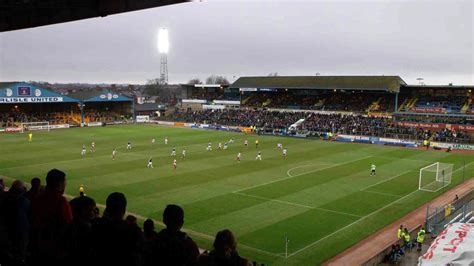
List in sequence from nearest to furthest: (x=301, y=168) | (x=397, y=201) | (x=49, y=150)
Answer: (x=397, y=201) → (x=301, y=168) → (x=49, y=150)

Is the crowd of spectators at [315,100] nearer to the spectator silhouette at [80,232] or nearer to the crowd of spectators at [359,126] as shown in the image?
the crowd of spectators at [359,126]

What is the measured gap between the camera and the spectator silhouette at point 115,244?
4914 mm

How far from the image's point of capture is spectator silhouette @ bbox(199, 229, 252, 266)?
4.83 m

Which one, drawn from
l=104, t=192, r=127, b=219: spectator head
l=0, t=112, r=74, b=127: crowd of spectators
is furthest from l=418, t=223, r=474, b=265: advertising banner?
l=0, t=112, r=74, b=127: crowd of spectators

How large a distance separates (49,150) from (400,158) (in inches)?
1412

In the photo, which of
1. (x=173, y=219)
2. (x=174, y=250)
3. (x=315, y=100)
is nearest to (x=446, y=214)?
(x=173, y=219)

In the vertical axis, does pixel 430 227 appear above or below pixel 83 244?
below

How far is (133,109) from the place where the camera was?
8606 cm

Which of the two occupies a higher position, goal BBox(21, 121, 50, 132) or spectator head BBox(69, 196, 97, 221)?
spectator head BBox(69, 196, 97, 221)

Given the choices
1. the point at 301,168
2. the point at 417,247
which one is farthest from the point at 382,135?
the point at 417,247

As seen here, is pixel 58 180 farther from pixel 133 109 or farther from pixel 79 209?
pixel 133 109

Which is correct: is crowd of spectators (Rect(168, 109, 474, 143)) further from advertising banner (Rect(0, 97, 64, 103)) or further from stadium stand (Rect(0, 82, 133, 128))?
advertising banner (Rect(0, 97, 64, 103))

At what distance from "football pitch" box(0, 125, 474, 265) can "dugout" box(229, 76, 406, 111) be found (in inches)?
755

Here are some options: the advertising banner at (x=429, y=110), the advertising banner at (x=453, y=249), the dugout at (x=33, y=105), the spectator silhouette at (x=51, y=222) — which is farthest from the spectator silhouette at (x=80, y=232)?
the dugout at (x=33, y=105)
